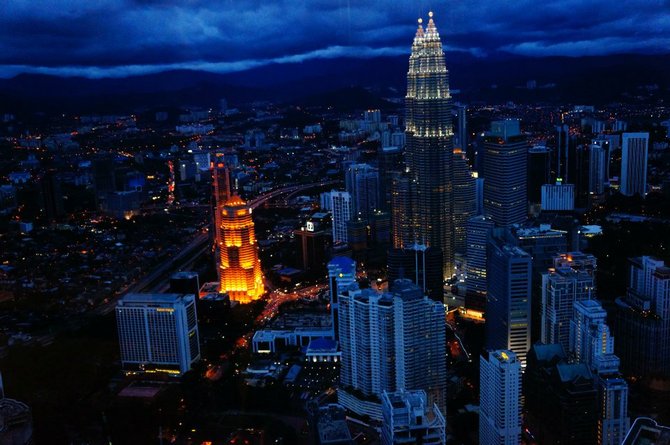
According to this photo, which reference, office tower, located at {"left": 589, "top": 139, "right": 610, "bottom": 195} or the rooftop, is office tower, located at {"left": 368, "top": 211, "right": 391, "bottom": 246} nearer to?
office tower, located at {"left": 589, "top": 139, "right": 610, "bottom": 195}

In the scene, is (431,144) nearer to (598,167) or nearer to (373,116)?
(373,116)

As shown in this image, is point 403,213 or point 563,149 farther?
point 563,149

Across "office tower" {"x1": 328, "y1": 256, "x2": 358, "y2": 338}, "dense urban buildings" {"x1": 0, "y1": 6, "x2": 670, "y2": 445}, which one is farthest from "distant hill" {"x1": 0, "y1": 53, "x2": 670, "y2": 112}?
"office tower" {"x1": 328, "y1": 256, "x2": 358, "y2": 338}

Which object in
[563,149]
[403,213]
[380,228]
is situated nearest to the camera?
[403,213]

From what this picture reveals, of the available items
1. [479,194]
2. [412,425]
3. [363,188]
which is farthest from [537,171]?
[412,425]

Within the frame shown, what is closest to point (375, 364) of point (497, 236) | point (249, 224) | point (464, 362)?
point (464, 362)

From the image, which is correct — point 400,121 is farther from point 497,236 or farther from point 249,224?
point 497,236
